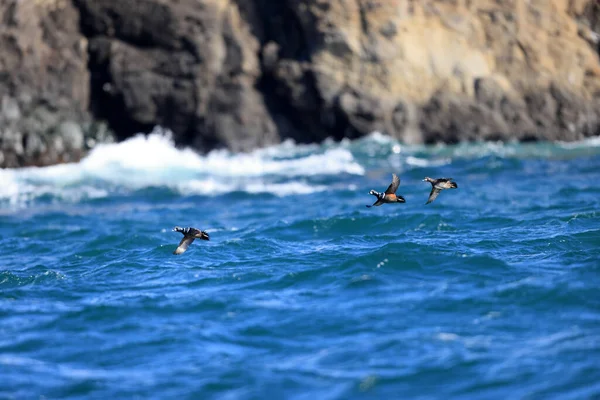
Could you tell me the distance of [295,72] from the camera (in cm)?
2694

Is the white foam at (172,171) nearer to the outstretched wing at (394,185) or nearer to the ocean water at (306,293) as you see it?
the ocean water at (306,293)

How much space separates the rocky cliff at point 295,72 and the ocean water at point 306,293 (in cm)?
592

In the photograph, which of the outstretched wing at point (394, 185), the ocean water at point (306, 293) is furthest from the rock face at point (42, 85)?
the outstretched wing at point (394, 185)

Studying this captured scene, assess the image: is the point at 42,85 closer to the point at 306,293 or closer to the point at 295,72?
the point at 295,72

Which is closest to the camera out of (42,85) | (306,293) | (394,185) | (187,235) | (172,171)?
(306,293)

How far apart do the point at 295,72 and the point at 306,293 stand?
53.7ft

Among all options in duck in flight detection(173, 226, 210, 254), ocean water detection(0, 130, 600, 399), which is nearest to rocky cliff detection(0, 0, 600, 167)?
ocean water detection(0, 130, 600, 399)

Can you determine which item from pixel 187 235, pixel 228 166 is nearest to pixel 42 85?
pixel 228 166

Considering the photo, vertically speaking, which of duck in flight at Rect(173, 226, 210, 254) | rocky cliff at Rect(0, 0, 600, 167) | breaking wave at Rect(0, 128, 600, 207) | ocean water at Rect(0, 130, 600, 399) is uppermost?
rocky cliff at Rect(0, 0, 600, 167)

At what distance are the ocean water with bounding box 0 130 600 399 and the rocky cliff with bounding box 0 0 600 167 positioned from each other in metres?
5.92

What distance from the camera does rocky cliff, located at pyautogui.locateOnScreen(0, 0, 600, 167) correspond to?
25.5 meters

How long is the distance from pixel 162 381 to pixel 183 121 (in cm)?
1819

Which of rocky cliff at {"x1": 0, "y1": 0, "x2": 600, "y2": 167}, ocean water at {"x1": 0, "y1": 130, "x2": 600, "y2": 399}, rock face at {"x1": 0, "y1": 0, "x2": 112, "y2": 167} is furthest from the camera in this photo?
rocky cliff at {"x1": 0, "y1": 0, "x2": 600, "y2": 167}

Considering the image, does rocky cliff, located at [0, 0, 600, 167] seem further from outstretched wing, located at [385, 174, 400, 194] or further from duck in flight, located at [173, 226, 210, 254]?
outstretched wing, located at [385, 174, 400, 194]
